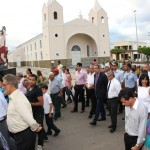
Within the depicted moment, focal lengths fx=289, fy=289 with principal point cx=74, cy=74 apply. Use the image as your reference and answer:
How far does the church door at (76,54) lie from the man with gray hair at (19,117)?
131 feet

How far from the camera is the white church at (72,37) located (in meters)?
41.7

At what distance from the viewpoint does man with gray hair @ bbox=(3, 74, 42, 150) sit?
14.0 ft

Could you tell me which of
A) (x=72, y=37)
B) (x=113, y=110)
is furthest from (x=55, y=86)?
(x=72, y=37)

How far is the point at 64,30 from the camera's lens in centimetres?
4294

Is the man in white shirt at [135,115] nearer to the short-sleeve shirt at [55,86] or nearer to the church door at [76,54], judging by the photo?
the short-sleeve shirt at [55,86]

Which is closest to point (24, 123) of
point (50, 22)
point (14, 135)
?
point (14, 135)

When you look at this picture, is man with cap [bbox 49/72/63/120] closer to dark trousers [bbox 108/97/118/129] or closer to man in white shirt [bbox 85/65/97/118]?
man in white shirt [bbox 85/65/97/118]

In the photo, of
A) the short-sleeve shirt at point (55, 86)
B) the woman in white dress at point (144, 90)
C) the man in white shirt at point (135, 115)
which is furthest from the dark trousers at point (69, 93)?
the man in white shirt at point (135, 115)

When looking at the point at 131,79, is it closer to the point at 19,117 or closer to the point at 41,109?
the point at 41,109

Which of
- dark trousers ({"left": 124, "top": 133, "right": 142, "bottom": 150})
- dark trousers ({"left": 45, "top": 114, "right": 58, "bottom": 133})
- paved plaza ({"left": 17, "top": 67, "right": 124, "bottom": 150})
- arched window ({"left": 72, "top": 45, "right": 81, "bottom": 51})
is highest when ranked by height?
arched window ({"left": 72, "top": 45, "right": 81, "bottom": 51})

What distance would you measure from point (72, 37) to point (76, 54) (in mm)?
2734

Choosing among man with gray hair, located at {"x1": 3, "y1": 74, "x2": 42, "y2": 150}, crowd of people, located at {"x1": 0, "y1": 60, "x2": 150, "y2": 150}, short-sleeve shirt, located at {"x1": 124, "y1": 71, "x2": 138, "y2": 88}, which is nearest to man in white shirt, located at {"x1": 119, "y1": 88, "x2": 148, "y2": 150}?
crowd of people, located at {"x1": 0, "y1": 60, "x2": 150, "y2": 150}

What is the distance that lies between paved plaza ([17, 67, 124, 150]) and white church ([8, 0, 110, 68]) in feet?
106

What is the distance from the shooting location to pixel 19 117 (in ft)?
14.2
